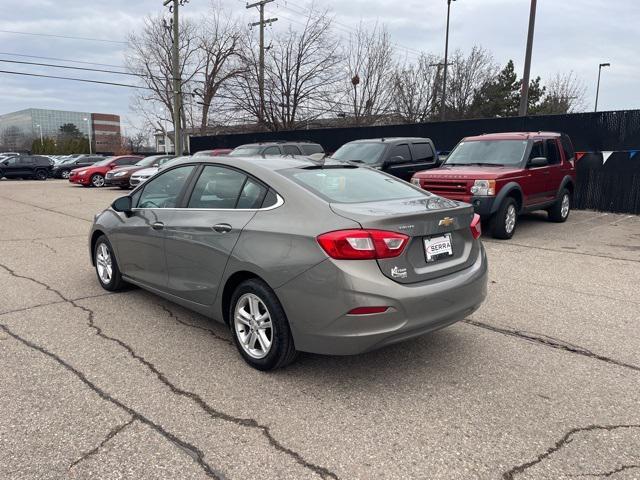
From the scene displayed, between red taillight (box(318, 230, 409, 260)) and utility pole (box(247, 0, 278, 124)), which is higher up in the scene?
utility pole (box(247, 0, 278, 124))

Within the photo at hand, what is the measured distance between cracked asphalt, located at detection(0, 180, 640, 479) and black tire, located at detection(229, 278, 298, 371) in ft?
0.36

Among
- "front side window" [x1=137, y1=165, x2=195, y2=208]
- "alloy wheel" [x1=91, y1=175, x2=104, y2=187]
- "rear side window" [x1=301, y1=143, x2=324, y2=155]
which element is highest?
"rear side window" [x1=301, y1=143, x2=324, y2=155]

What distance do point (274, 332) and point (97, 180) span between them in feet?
73.7

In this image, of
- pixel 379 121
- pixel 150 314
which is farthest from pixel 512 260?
pixel 379 121

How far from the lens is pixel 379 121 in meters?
31.8

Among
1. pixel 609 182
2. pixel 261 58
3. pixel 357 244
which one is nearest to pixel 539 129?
pixel 609 182

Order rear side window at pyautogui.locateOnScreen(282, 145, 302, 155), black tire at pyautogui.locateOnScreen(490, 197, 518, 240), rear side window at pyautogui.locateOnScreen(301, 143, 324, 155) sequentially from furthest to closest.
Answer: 1. rear side window at pyautogui.locateOnScreen(301, 143, 324, 155)
2. rear side window at pyautogui.locateOnScreen(282, 145, 302, 155)
3. black tire at pyautogui.locateOnScreen(490, 197, 518, 240)

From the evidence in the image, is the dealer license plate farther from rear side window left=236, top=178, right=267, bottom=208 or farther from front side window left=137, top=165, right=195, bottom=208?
front side window left=137, top=165, right=195, bottom=208

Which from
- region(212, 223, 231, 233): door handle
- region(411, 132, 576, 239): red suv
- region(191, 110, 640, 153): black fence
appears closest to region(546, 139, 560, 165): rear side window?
region(411, 132, 576, 239): red suv

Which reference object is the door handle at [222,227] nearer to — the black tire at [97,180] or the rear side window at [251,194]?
the rear side window at [251,194]

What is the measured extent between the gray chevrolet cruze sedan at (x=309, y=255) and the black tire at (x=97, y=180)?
2054 centimetres

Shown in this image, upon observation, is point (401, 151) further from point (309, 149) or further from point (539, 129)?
point (539, 129)

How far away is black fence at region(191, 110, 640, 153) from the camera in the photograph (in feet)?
41.2

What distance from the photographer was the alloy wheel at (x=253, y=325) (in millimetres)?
3479
